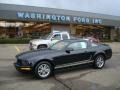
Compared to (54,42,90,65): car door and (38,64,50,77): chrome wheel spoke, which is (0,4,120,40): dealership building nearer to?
(54,42,90,65): car door

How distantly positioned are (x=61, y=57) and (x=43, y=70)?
99cm

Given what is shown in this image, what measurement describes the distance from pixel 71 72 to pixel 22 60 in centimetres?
228

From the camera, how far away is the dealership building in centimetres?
3338

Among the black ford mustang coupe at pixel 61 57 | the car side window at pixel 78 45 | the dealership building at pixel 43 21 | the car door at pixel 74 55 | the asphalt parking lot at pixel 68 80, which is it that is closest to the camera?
the asphalt parking lot at pixel 68 80

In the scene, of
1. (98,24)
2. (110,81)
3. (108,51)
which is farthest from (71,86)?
(98,24)

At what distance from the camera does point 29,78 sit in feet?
32.4

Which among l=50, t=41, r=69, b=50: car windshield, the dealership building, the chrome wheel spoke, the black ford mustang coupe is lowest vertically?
the chrome wheel spoke

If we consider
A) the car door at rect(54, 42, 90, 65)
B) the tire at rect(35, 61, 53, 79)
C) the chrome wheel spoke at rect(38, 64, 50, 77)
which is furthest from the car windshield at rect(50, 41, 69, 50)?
the chrome wheel spoke at rect(38, 64, 50, 77)

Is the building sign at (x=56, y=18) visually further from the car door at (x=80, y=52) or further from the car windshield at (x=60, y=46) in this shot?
the car door at (x=80, y=52)

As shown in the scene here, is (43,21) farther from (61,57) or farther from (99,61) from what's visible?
(61,57)

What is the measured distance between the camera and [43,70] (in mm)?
9820

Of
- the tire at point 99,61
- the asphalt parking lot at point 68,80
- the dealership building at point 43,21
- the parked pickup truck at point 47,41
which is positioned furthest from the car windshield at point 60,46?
the dealership building at point 43,21

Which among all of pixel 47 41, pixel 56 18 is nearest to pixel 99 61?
pixel 47 41

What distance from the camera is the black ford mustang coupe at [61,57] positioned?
970 cm
